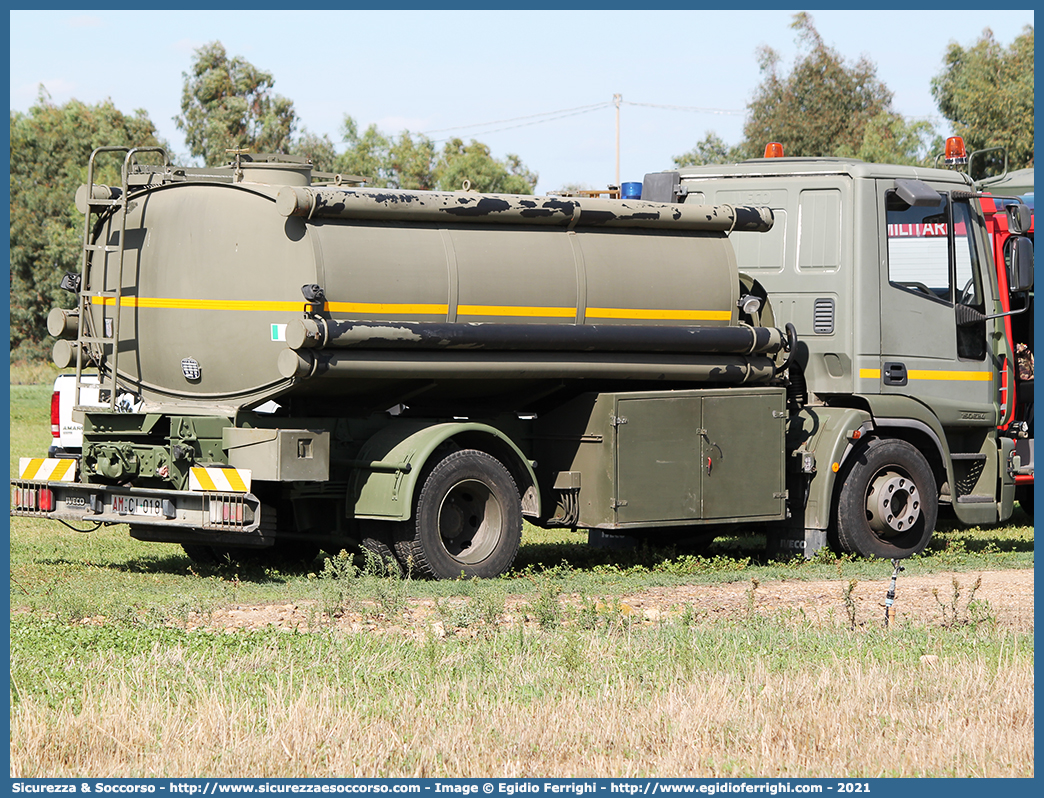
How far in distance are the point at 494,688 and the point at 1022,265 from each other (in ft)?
26.5

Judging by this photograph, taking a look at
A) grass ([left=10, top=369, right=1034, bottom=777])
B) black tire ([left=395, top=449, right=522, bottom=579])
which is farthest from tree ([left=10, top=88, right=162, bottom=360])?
grass ([left=10, top=369, right=1034, bottom=777])

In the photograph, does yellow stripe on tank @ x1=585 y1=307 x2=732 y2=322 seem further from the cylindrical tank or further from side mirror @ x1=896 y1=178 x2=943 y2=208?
side mirror @ x1=896 y1=178 x2=943 y2=208

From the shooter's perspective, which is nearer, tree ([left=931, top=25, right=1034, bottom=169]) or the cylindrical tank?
the cylindrical tank

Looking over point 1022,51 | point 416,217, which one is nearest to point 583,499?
point 416,217

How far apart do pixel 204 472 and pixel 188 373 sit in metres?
0.93

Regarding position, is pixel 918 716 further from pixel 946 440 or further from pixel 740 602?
pixel 946 440

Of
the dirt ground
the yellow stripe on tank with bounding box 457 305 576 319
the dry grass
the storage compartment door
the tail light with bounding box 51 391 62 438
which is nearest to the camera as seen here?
the dry grass

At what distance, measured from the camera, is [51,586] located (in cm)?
1103

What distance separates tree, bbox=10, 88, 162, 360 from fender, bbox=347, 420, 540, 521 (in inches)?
1553

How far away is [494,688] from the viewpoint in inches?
284

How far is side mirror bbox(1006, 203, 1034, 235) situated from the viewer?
1362cm

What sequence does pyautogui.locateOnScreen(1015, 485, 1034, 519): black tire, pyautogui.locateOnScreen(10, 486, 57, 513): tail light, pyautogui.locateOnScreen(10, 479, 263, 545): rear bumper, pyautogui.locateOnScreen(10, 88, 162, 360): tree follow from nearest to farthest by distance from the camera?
pyautogui.locateOnScreen(10, 479, 263, 545): rear bumper, pyautogui.locateOnScreen(10, 486, 57, 513): tail light, pyautogui.locateOnScreen(1015, 485, 1034, 519): black tire, pyautogui.locateOnScreen(10, 88, 162, 360): tree

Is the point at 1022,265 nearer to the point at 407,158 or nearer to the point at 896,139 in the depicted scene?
the point at 896,139

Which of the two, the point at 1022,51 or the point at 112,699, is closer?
the point at 112,699
